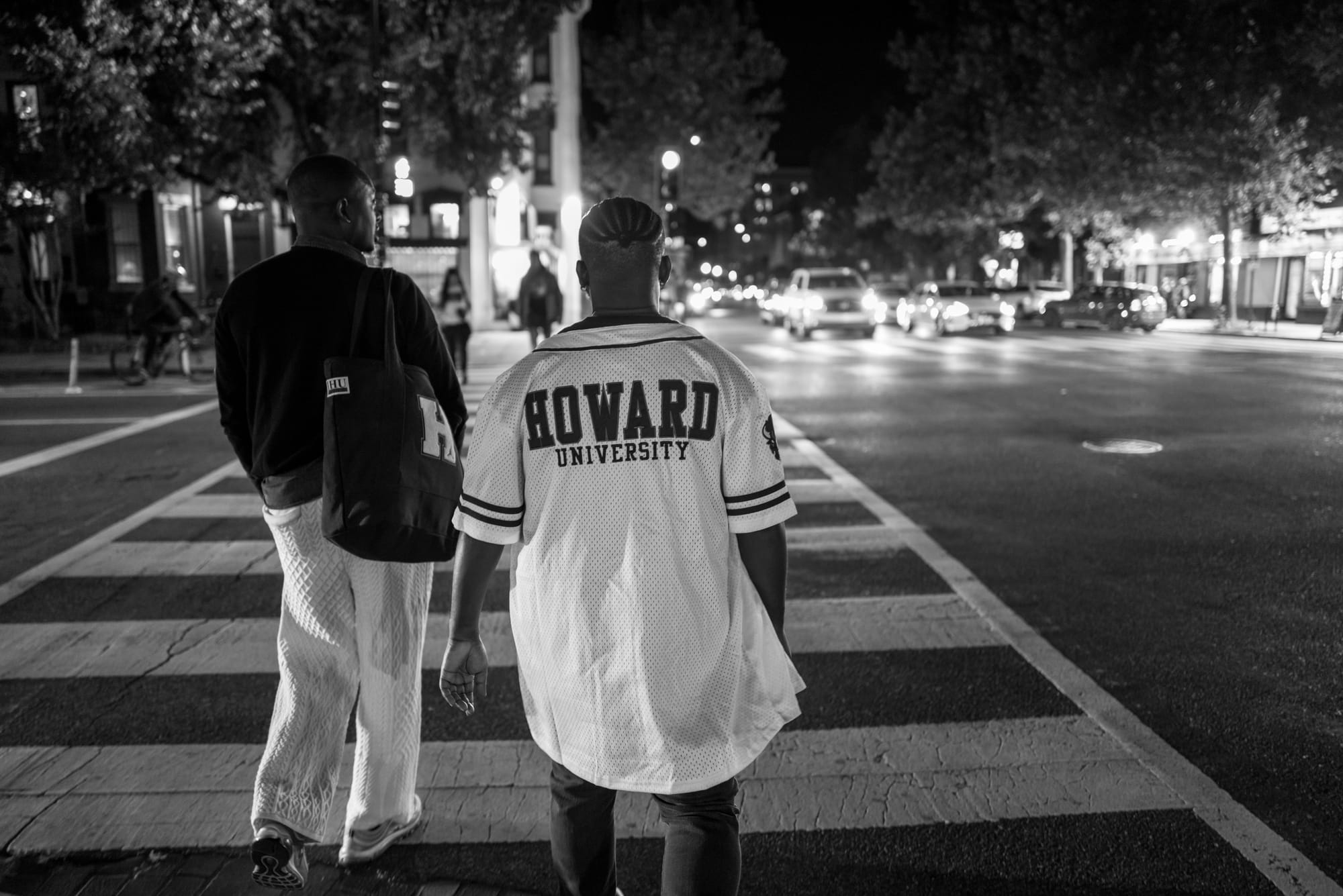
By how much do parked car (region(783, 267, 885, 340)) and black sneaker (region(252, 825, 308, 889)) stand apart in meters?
27.7

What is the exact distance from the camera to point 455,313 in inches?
636

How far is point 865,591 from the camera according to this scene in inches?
250

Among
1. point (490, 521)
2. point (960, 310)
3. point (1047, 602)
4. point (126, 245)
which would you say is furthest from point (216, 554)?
point (960, 310)

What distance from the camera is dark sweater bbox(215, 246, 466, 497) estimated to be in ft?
10.1

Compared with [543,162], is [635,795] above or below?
below

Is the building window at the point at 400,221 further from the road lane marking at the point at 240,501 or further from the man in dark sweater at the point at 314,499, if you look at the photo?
the man in dark sweater at the point at 314,499

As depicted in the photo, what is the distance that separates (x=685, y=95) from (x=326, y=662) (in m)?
56.6

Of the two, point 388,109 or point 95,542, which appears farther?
point 388,109

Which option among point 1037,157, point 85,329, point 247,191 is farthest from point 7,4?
point 1037,157

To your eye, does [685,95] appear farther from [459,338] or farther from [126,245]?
[459,338]

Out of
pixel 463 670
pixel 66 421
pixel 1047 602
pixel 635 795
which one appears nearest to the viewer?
pixel 463 670

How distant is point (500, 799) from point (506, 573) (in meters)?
3.17

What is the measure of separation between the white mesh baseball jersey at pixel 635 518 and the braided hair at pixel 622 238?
14 centimetres

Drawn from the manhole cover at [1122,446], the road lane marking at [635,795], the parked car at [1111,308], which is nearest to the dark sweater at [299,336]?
the road lane marking at [635,795]
